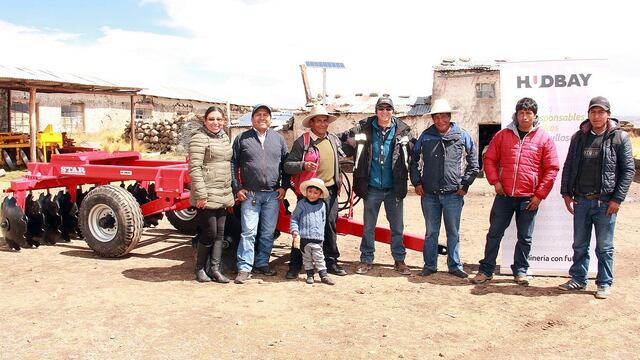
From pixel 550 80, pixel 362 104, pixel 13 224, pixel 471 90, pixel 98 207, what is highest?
pixel 471 90

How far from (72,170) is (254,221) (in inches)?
112

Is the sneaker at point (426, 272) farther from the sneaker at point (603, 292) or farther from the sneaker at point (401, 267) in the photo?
the sneaker at point (603, 292)

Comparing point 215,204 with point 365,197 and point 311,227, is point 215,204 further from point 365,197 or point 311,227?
point 365,197

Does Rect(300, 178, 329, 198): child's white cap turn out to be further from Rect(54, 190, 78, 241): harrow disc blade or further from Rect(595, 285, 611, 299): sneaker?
Rect(54, 190, 78, 241): harrow disc blade

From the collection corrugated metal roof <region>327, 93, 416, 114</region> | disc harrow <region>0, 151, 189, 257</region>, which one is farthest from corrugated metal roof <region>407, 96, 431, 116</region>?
disc harrow <region>0, 151, 189, 257</region>

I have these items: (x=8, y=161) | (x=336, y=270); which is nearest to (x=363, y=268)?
(x=336, y=270)

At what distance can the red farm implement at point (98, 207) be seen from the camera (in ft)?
21.1

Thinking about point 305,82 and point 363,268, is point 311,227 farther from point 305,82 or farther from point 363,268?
point 305,82

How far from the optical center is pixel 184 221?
8375mm

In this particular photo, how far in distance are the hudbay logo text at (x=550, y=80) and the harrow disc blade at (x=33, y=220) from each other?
20.0 feet

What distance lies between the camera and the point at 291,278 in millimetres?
5926

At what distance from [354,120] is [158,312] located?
51.7 ft

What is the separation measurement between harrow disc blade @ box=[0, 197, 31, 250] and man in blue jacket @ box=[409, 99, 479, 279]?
489 centimetres

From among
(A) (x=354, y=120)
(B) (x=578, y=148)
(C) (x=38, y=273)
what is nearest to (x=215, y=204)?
(C) (x=38, y=273)
